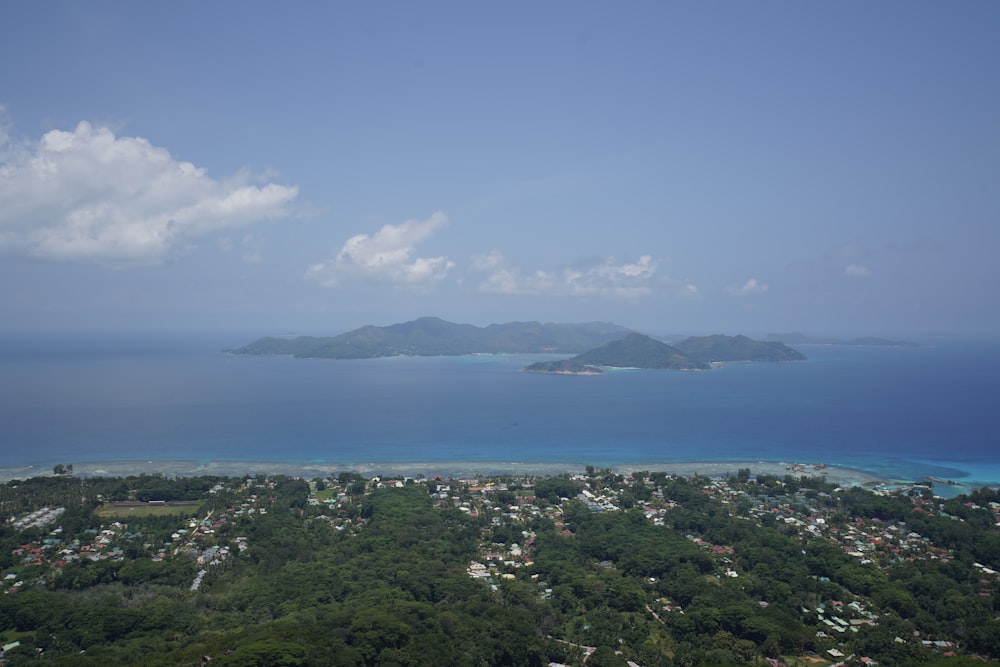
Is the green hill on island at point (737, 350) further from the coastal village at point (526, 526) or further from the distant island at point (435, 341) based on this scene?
the coastal village at point (526, 526)

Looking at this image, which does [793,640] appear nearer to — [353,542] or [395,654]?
[395,654]

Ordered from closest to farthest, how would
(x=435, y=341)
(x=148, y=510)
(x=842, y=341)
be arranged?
1. (x=148, y=510)
2. (x=435, y=341)
3. (x=842, y=341)

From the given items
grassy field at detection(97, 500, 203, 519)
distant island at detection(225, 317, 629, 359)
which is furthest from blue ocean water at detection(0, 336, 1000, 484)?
distant island at detection(225, 317, 629, 359)

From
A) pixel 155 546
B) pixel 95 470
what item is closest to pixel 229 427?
pixel 95 470

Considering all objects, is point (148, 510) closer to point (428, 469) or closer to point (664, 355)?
point (428, 469)

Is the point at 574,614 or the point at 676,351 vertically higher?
the point at 676,351

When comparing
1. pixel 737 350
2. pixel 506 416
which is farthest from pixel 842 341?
pixel 506 416

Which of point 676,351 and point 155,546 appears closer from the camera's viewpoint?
point 155,546
